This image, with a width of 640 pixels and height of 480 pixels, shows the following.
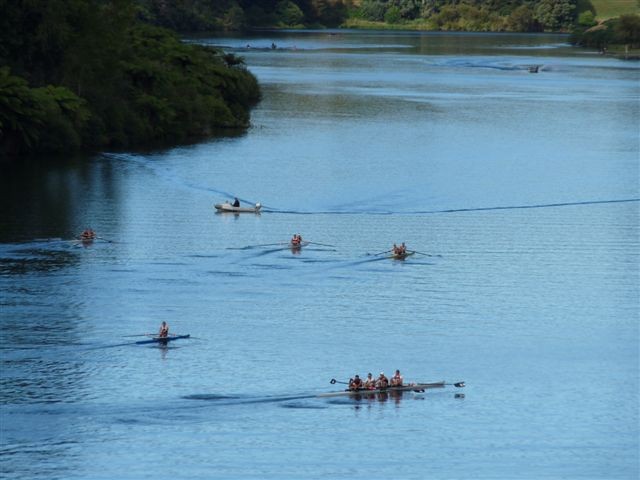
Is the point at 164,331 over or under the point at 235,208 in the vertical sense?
over

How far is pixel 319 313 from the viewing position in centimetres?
6412

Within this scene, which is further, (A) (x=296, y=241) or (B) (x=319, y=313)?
(A) (x=296, y=241)

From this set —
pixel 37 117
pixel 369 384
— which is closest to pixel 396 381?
pixel 369 384

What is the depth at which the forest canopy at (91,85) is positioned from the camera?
331 feet

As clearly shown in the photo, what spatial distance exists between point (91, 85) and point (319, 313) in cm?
5146

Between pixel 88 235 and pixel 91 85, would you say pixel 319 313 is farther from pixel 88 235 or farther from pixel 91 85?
pixel 91 85

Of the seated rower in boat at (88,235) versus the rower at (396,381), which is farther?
the seated rower in boat at (88,235)

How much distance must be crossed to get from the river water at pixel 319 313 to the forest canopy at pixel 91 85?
12.3ft

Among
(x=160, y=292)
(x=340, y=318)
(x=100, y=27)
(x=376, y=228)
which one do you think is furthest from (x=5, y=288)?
(x=100, y=27)

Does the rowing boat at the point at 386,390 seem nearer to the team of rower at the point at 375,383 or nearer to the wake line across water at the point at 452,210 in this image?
the team of rower at the point at 375,383

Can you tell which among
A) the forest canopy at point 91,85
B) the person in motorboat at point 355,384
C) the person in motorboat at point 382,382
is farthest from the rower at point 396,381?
the forest canopy at point 91,85

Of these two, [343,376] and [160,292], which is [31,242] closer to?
[160,292]

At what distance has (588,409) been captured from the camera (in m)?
53.6

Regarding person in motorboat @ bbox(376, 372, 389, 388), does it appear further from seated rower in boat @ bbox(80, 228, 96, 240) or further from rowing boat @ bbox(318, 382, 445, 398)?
seated rower in boat @ bbox(80, 228, 96, 240)
